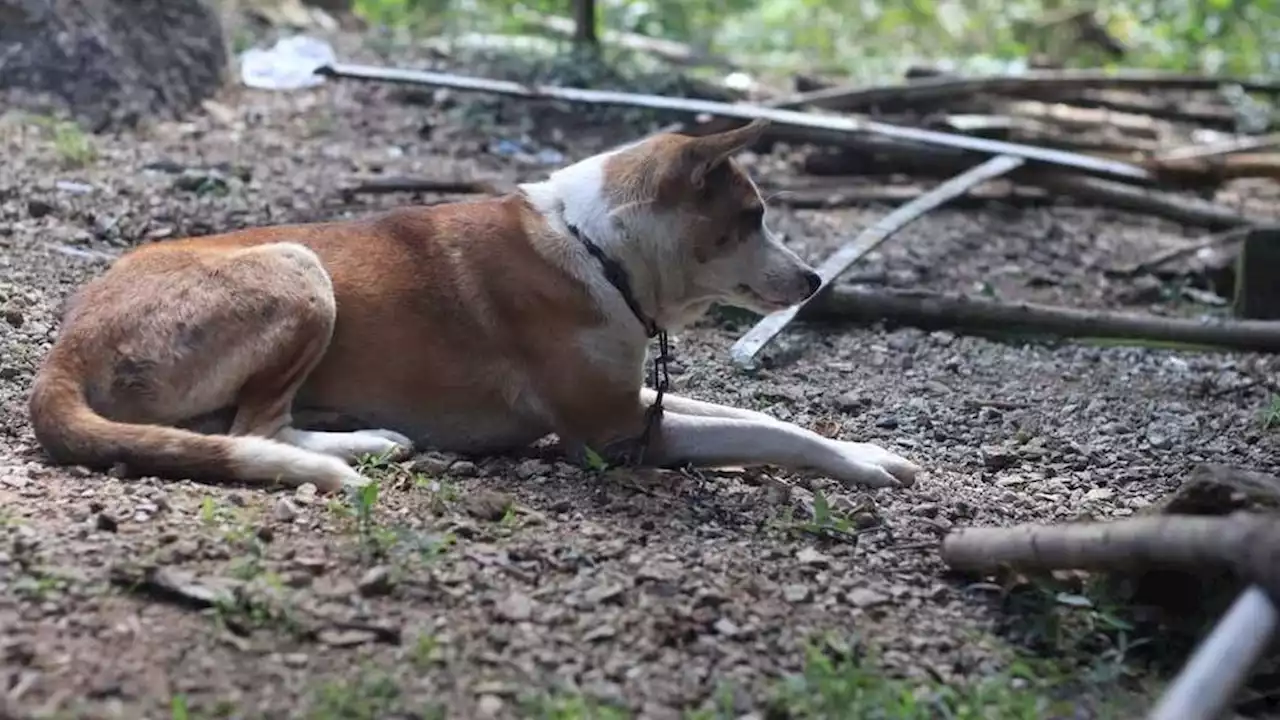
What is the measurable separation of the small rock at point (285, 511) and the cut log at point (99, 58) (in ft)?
17.3

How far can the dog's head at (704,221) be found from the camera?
16.8ft

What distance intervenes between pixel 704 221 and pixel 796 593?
160cm

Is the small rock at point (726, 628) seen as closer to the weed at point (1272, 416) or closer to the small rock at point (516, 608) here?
the small rock at point (516, 608)

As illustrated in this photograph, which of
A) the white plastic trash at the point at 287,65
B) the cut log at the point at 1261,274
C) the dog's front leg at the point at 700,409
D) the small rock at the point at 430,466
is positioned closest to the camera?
the small rock at the point at 430,466

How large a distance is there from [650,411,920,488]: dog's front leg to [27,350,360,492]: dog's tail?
1191mm

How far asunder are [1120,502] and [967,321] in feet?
7.36

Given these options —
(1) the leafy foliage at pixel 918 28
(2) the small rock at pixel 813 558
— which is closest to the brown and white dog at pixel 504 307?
(2) the small rock at pixel 813 558

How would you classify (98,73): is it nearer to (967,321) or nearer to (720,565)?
(967,321)

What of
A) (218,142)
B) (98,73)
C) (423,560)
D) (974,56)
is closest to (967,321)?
(423,560)

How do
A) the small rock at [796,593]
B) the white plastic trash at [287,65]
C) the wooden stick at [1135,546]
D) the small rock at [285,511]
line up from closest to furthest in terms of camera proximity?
the wooden stick at [1135,546] → the small rock at [796,593] → the small rock at [285,511] → the white plastic trash at [287,65]

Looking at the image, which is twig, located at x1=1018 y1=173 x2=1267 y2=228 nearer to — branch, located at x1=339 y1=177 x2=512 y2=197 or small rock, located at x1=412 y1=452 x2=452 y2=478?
branch, located at x1=339 y1=177 x2=512 y2=197

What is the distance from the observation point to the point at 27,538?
390 cm

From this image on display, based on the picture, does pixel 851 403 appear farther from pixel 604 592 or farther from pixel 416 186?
pixel 416 186

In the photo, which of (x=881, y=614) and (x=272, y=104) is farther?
(x=272, y=104)
